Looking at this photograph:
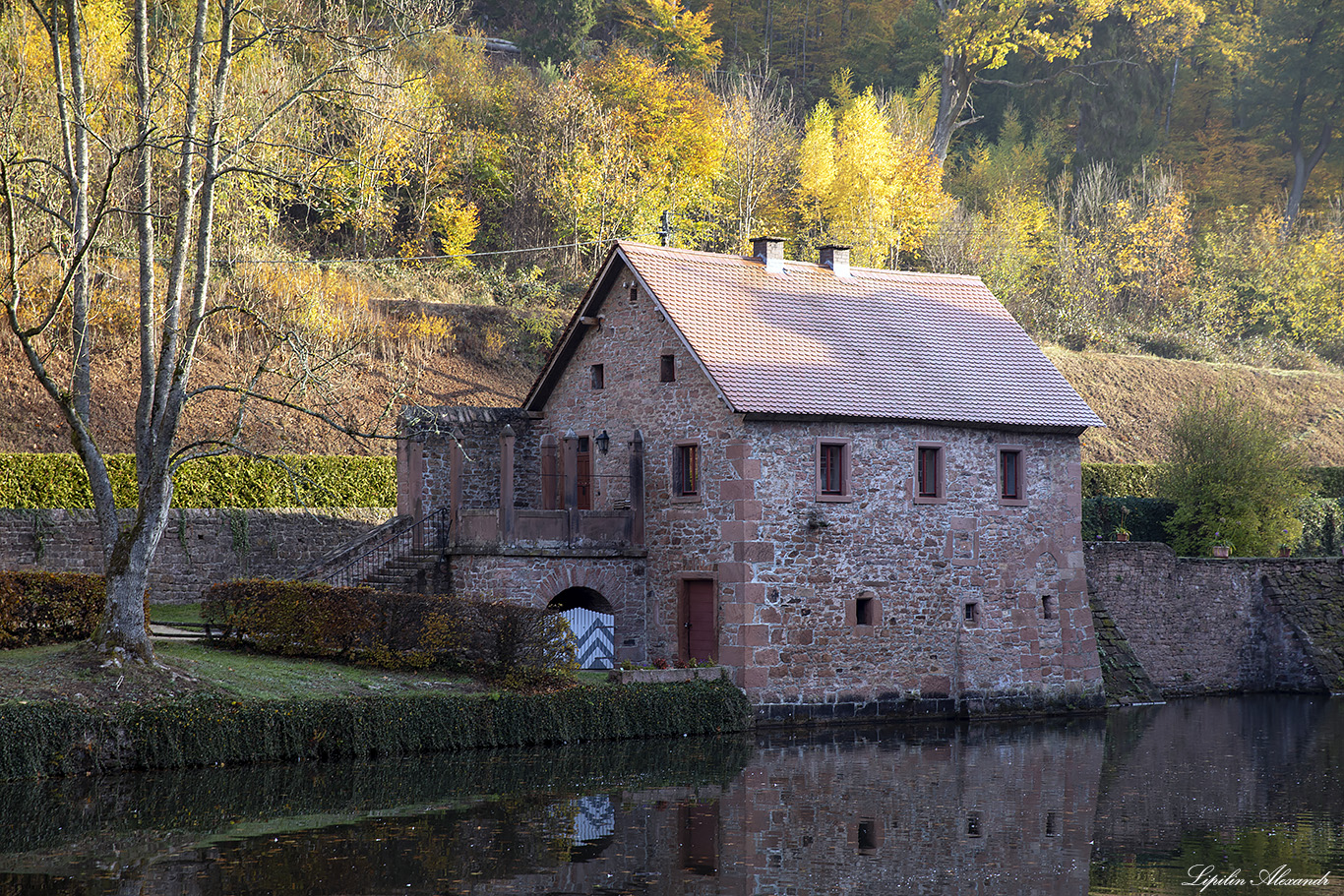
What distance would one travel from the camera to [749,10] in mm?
66000

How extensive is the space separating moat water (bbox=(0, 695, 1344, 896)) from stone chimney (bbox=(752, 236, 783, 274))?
10.8 metres

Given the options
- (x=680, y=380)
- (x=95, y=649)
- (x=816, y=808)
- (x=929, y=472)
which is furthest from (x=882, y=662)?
(x=95, y=649)

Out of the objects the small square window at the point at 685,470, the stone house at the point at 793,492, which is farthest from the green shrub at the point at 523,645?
the small square window at the point at 685,470

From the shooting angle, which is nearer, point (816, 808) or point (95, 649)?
point (816, 808)

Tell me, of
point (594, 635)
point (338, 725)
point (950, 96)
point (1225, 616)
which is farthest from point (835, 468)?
point (950, 96)

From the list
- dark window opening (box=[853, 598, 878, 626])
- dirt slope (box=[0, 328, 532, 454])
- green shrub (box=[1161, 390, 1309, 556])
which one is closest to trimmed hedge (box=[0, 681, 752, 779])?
dark window opening (box=[853, 598, 878, 626])

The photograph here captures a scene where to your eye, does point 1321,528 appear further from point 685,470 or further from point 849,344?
point 685,470

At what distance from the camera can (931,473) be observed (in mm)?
26547

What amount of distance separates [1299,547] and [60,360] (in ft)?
111

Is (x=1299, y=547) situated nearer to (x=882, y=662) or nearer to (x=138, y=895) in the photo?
(x=882, y=662)

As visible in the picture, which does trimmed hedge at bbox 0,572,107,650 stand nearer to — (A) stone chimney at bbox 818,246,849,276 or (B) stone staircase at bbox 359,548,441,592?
(B) stone staircase at bbox 359,548,441,592

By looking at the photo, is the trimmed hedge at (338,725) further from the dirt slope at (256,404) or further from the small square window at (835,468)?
the dirt slope at (256,404)

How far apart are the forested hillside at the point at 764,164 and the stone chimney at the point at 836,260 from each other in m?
10.7

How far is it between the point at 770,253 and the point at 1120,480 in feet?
56.8
